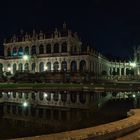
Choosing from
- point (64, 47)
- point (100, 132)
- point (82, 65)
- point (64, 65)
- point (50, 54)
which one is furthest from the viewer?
point (50, 54)

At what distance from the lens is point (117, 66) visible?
126500 mm

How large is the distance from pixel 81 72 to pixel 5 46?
116 feet

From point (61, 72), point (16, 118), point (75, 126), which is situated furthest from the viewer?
point (61, 72)

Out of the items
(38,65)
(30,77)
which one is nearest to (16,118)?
(30,77)

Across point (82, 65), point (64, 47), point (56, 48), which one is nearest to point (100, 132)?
point (82, 65)

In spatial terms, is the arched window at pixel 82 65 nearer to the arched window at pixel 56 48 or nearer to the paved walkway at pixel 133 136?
the arched window at pixel 56 48

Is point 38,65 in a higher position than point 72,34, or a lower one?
lower

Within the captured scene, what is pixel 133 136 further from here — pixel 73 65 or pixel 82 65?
pixel 73 65

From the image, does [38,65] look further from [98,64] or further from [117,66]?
[117,66]

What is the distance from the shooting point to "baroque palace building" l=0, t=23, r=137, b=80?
85.6 m

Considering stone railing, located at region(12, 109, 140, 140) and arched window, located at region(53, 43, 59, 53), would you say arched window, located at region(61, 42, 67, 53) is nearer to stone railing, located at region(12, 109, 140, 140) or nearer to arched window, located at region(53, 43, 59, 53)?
arched window, located at region(53, 43, 59, 53)

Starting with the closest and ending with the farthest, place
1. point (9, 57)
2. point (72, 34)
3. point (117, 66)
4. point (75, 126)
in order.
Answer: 1. point (75, 126)
2. point (72, 34)
3. point (9, 57)
4. point (117, 66)

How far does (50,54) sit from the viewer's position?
89.4m

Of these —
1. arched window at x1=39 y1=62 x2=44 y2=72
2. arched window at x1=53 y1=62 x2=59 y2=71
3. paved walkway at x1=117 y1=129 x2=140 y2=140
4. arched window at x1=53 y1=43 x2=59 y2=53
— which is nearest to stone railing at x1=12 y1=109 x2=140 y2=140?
paved walkway at x1=117 y1=129 x2=140 y2=140
